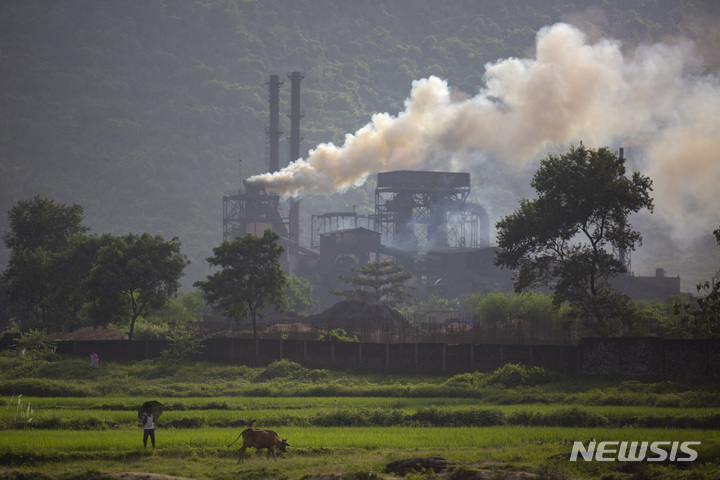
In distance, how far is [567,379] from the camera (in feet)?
164

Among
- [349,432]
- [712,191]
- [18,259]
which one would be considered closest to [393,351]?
[349,432]

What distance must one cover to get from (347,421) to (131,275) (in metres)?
39.8

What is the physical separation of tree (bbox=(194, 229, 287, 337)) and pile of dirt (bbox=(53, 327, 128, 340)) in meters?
11.3

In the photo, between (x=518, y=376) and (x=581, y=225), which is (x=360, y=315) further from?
(x=518, y=376)

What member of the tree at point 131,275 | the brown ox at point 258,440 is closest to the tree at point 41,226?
the tree at point 131,275

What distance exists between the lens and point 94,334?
259 feet

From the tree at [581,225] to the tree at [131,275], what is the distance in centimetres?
2961

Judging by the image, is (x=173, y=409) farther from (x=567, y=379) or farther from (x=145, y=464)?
(x=567, y=379)

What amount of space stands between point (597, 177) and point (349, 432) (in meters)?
27.8

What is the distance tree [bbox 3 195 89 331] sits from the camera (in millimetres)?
83562

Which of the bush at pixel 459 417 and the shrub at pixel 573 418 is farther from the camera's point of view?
the bush at pixel 459 417

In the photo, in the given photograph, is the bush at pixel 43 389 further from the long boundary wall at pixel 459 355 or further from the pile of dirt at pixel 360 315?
the pile of dirt at pixel 360 315

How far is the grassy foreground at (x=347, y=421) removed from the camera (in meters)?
27.5

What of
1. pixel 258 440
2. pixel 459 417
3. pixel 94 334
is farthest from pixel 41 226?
pixel 258 440
